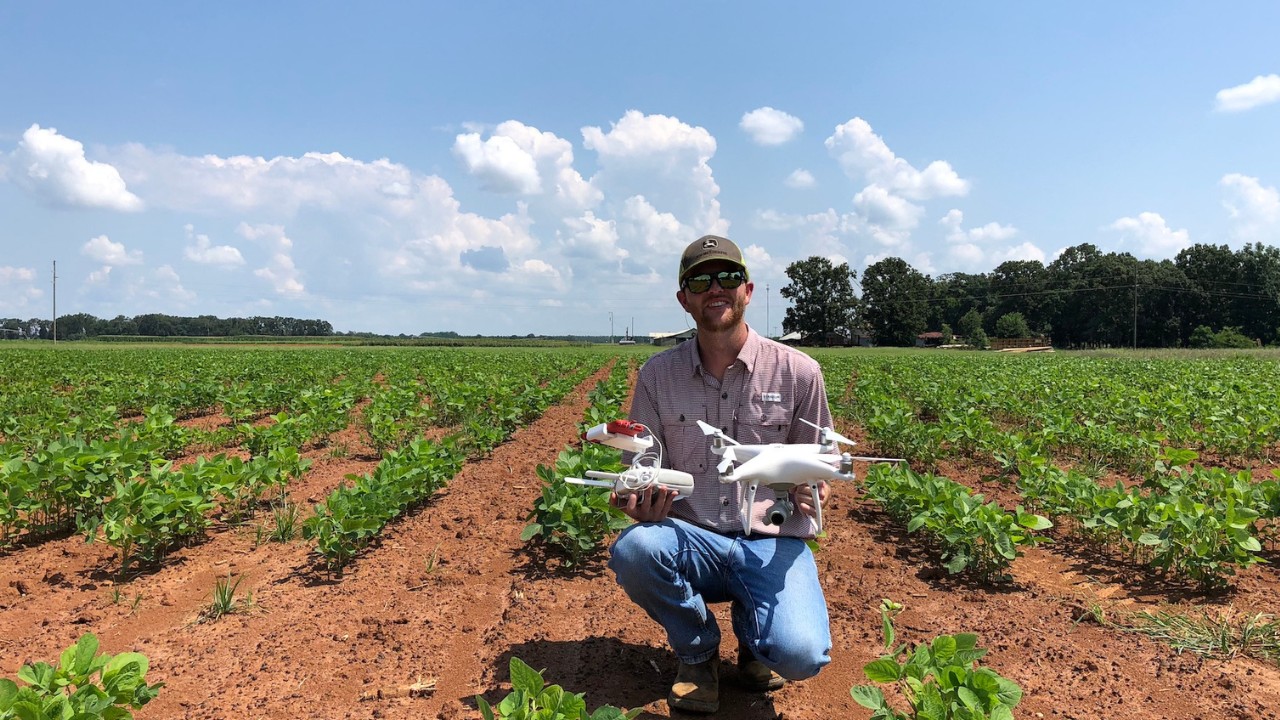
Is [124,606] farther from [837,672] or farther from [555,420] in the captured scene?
[555,420]

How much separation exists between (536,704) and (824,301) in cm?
8370

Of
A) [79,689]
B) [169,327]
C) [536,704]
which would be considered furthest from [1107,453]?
[169,327]

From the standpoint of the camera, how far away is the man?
2635 mm

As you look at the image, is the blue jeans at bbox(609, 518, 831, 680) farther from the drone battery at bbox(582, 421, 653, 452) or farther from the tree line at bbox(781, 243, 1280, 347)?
the tree line at bbox(781, 243, 1280, 347)

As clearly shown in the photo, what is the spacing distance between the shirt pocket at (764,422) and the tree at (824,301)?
81.3 m

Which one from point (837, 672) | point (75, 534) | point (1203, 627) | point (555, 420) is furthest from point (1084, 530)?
point (555, 420)

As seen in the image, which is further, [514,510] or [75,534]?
[514,510]

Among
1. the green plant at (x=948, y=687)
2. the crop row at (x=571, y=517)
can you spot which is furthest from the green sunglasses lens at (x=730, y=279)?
the crop row at (x=571, y=517)

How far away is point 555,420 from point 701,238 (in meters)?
9.13

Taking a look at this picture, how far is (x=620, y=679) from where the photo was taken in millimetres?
3027

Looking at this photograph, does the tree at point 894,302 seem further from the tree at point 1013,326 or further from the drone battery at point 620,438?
the drone battery at point 620,438

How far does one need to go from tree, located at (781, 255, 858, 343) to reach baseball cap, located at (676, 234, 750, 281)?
3209 inches

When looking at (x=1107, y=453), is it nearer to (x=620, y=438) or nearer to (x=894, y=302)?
(x=620, y=438)

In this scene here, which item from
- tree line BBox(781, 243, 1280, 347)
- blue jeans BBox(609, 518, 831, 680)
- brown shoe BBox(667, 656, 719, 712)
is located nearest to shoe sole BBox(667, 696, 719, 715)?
brown shoe BBox(667, 656, 719, 712)
